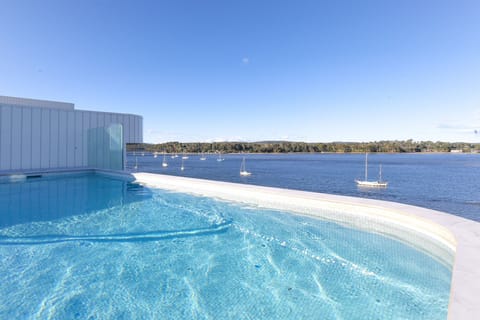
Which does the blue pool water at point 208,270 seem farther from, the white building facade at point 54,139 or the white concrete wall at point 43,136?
the white concrete wall at point 43,136

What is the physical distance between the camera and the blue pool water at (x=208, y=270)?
212cm

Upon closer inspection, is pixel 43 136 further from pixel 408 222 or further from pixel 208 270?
pixel 408 222

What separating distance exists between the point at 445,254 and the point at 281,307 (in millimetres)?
2256

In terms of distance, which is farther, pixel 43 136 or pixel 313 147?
pixel 313 147

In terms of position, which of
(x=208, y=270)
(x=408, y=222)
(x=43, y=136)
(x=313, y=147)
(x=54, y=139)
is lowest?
(x=208, y=270)

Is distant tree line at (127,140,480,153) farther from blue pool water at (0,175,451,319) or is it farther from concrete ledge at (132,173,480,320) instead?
blue pool water at (0,175,451,319)

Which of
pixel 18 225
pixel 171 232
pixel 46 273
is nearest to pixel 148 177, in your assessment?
pixel 18 225

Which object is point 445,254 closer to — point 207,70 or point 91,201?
point 91,201

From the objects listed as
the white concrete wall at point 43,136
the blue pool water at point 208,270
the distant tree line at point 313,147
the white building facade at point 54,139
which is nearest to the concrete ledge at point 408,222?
the blue pool water at point 208,270

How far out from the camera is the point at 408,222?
381cm

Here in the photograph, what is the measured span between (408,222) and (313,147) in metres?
80.8

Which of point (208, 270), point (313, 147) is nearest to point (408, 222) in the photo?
point (208, 270)

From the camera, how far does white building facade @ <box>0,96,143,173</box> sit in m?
10.5

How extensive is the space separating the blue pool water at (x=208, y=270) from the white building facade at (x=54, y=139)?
6328 mm
